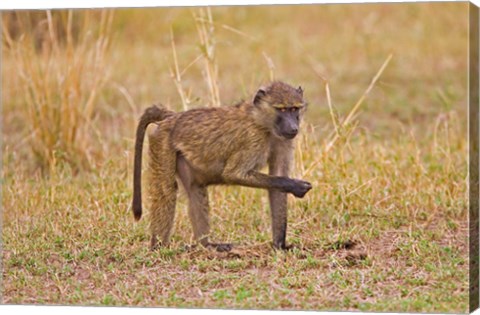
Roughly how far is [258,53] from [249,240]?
5456mm

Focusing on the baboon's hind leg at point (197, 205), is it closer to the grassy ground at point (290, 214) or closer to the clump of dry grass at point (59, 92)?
the grassy ground at point (290, 214)

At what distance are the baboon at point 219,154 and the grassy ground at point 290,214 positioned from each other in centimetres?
23

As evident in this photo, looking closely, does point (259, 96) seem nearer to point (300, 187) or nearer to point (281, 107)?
point (281, 107)

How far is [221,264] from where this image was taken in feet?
23.5

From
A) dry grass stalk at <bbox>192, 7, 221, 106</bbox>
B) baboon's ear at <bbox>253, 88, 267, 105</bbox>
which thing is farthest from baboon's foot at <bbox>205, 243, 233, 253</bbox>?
dry grass stalk at <bbox>192, 7, 221, 106</bbox>

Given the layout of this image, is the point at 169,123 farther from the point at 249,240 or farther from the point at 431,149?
the point at 431,149

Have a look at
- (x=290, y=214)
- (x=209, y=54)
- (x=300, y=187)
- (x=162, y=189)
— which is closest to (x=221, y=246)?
(x=162, y=189)

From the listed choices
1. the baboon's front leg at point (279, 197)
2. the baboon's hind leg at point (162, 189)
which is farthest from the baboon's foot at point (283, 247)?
the baboon's hind leg at point (162, 189)

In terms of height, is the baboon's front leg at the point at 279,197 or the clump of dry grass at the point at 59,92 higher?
the clump of dry grass at the point at 59,92

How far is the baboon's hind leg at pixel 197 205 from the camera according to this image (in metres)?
7.59

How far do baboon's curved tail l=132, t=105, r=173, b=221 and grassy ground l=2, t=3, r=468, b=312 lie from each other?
25cm

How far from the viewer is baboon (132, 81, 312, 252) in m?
7.21

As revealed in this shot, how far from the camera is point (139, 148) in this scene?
7.70 m

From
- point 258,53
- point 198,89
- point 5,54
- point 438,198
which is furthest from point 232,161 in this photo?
point 258,53
